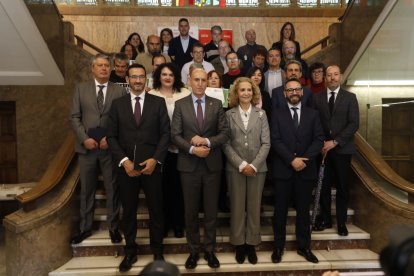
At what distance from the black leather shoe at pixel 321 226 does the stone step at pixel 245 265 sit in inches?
12.4

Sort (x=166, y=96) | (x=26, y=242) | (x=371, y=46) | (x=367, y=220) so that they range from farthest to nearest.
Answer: (x=371, y=46) → (x=367, y=220) → (x=166, y=96) → (x=26, y=242)

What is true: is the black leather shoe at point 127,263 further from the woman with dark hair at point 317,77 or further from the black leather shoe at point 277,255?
the woman with dark hair at point 317,77

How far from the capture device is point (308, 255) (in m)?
3.71

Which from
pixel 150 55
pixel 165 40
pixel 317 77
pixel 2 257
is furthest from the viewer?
pixel 165 40

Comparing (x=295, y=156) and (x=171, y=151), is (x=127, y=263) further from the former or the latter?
(x=295, y=156)

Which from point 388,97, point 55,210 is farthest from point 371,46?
point 55,210

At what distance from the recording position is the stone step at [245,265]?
11.6 feet

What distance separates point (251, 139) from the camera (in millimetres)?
3592

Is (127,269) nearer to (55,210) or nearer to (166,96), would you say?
(55,210)

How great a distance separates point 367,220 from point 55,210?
3.19 metres

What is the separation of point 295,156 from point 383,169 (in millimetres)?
1078

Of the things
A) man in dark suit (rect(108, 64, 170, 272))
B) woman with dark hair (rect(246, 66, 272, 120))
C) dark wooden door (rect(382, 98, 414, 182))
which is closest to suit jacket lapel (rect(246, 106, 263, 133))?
woman with dark hair (rect(246, 66, 272, 120))

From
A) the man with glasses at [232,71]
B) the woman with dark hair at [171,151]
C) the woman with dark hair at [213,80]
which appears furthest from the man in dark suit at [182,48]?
the woman with dark hair at [171,151]

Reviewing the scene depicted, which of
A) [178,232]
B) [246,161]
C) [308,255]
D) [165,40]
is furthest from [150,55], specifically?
[308,255]
